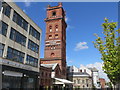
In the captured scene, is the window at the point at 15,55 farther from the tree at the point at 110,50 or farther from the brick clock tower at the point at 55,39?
the brick clock tower at the point at 55,39

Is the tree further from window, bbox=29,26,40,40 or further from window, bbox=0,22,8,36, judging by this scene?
window, bbox=29,26,40,40

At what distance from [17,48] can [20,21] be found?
14.5ft

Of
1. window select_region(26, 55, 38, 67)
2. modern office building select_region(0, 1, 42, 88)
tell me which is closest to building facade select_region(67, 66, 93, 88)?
modern office building select_region(0, 1, 42, 88)

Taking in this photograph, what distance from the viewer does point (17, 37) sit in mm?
21625

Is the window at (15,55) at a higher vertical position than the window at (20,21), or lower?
lower

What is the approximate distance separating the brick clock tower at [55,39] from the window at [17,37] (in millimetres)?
26586

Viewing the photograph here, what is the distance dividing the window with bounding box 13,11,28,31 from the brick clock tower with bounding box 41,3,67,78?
86.5ft

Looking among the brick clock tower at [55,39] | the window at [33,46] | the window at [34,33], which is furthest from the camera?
the brick clock tower at [55,39]

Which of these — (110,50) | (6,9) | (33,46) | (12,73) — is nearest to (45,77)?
(33,46)

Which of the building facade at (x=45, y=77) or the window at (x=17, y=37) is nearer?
the window at (x=17, y=37)

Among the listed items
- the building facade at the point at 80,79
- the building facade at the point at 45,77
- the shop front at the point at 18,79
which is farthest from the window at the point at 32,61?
the building facade at the point at 80,79

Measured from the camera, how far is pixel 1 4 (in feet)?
58.9

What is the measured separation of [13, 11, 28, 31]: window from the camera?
70.0ft

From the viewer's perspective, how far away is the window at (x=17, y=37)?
2030cm
